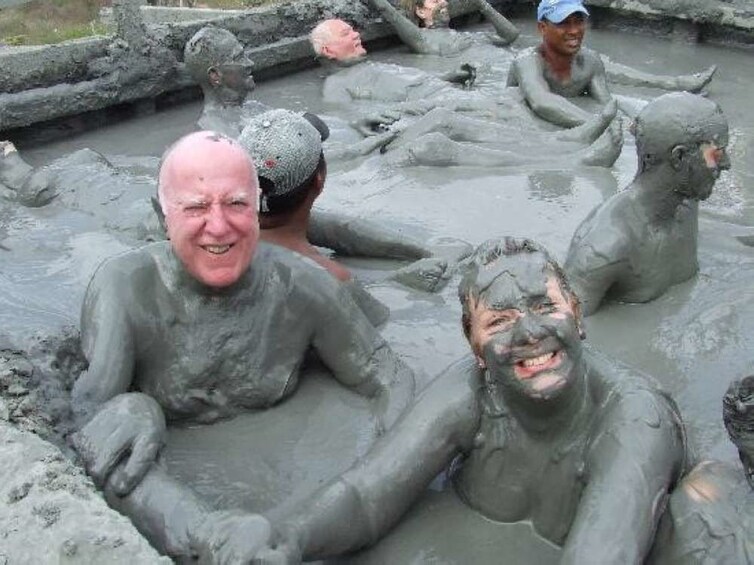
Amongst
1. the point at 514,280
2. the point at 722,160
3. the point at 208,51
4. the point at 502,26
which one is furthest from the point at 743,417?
the point at 502,26

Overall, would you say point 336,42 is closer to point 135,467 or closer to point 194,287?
point 194,287

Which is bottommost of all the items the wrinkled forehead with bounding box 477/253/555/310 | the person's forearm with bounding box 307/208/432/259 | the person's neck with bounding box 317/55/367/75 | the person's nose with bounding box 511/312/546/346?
the person's neck with bounding box 317/55/367/75

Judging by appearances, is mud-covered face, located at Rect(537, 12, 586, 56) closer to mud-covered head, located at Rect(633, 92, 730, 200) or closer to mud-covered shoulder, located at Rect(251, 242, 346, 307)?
mud-covered head, located at Rect(633, 92, 730, 200)

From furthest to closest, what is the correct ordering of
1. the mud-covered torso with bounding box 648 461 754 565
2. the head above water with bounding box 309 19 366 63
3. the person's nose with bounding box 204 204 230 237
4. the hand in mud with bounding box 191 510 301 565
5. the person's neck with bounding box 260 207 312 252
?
the head above water with bounding box 309 19 366 63
the person's neck with bounding box 260 207 312 252
the person's nose with bounding box 204 204 230 237
the mud-covered torso with bounding box 648 461 754 565
the hand in mud with bounding box 191 510 301 565

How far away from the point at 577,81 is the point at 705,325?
3.40 meters

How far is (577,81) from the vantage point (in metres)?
6.91

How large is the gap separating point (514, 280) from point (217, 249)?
3.10 feet

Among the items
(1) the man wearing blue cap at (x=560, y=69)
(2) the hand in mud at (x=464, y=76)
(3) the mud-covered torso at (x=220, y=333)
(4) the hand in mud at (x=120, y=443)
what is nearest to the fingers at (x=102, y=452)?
(4) the hand in mud at (x=120, y=443)

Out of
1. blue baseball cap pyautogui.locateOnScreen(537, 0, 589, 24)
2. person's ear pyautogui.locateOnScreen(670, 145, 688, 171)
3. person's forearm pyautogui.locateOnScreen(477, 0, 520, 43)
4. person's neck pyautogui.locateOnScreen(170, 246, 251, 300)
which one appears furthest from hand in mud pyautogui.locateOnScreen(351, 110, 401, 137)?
person's neck pyautogui.locateOnScreen(170, 246, 251, 300)

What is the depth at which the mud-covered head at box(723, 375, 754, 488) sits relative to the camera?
8.36ft

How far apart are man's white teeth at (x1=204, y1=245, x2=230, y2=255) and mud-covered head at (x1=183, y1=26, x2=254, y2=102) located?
3.23 metres

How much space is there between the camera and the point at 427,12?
9008 millimetres

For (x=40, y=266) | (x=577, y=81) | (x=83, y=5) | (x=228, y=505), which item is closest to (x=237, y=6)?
(x=83, y=5)

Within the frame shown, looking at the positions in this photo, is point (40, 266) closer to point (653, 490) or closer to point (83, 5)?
point (653, 490)
